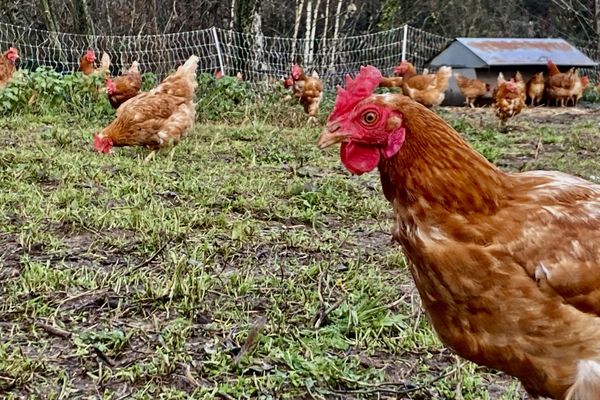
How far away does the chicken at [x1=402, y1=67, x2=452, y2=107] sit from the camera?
13703mm

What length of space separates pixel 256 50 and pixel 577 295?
11524 mm

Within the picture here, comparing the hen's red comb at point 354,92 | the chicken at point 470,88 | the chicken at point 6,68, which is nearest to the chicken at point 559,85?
the chicken at point 470,88

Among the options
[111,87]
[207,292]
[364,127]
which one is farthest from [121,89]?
[364,127]

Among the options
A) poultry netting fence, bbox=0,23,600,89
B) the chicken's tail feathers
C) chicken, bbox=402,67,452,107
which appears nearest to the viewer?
the chicken's tail feathers

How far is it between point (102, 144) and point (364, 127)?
211 inches

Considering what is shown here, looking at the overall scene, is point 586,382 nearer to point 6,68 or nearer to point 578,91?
point 6,68

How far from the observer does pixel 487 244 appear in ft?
6.42

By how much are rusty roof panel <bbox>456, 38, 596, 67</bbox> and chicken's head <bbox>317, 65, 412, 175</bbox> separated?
45.5 feet

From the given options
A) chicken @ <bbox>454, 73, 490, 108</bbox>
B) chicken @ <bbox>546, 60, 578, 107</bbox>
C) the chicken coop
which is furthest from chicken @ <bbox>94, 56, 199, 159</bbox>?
chicken @ <bbox>546, 60, 578, 107</bbox>

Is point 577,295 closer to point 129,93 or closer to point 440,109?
point 129,93

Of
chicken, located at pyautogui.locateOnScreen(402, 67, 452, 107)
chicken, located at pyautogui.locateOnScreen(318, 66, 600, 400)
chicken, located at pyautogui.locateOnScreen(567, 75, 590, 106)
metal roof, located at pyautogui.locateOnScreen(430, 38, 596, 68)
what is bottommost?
chicken, located at pyautogui.locateOnScreen(567, 75, 590, 106)

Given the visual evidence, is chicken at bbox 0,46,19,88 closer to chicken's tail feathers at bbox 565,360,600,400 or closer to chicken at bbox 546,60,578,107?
chicken's tail feathers at bbox 565,360,600,400

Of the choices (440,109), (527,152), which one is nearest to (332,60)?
(440,109)

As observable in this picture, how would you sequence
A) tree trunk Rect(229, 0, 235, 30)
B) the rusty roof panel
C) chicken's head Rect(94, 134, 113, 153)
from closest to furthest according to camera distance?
chicken's head Rect(94, 134, 113, 153) < tree trunk Rect(229, 0, 235, 30) < the rusty roof panel
